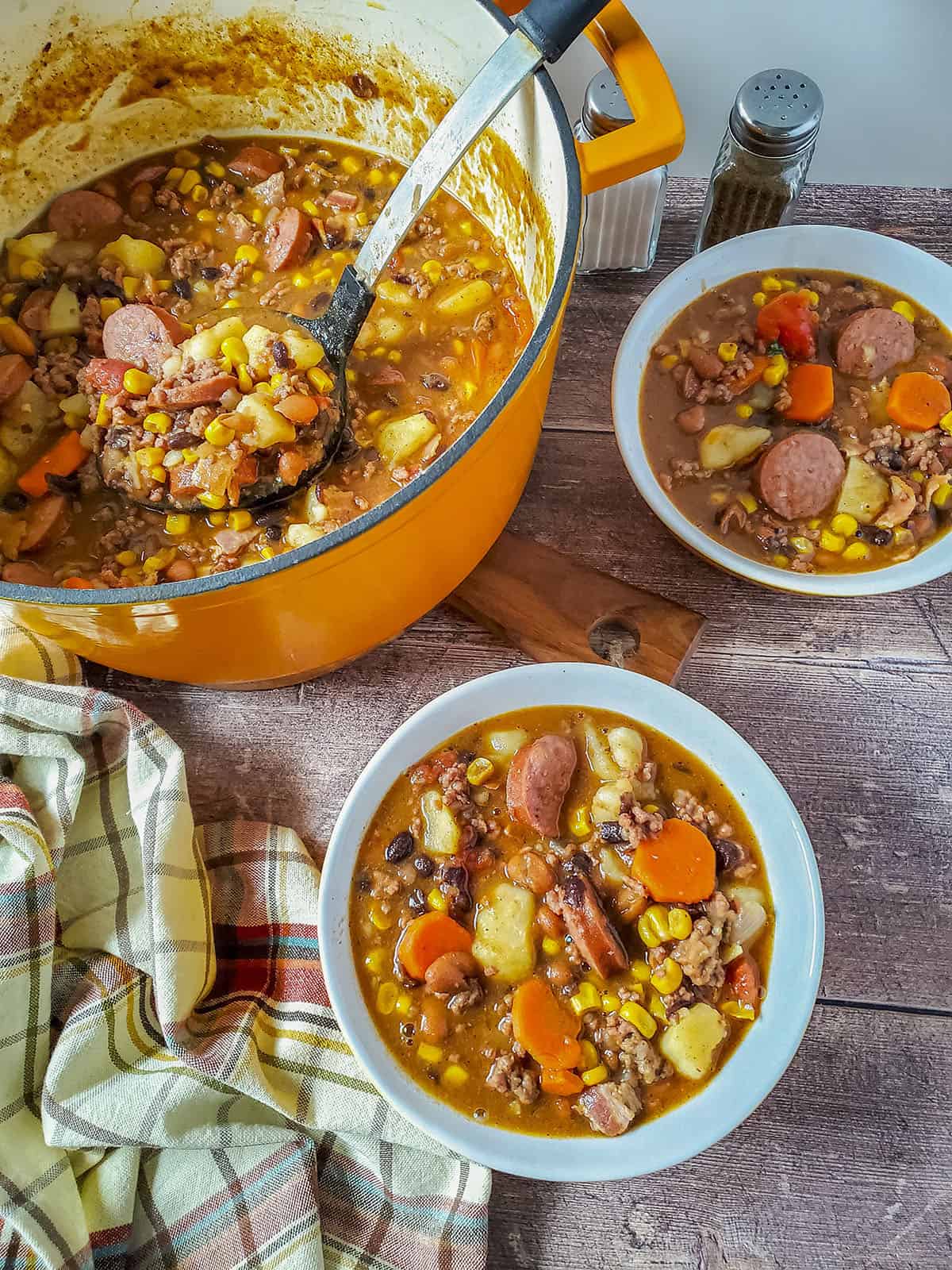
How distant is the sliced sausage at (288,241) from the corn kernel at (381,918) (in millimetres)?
1408

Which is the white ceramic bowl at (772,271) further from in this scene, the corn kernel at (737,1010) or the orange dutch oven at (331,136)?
the corn kernel at (737,1010)

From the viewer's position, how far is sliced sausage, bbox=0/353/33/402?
2.38m

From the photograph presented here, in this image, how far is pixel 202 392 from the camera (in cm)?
220

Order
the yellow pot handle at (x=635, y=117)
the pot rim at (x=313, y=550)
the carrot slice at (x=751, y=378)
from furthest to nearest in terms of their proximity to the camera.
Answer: the carrot slice at (x=751, y=378)
the yellow pot handle at (x=635, y=117)
the pot rim at (x=313, y=550)

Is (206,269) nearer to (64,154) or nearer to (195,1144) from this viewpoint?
(64,154)

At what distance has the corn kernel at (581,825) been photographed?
2154mm

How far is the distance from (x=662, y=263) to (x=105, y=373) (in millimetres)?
1388

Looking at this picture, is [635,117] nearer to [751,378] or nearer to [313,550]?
[751,378]

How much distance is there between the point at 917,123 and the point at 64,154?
2384 mm

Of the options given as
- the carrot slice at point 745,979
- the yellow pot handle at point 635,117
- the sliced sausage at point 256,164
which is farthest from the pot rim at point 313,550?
the sliced sausage at point 256,164

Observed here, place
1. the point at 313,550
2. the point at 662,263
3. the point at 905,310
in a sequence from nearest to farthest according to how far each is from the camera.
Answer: the point at 313,550, the point at 905,310, the point at 662,263

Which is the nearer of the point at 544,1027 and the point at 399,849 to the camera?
the point at 544,1027

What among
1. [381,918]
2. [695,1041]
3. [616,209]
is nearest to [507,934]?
[381,918]

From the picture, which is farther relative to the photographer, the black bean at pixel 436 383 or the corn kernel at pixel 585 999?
the black bean at pixel 436 383
